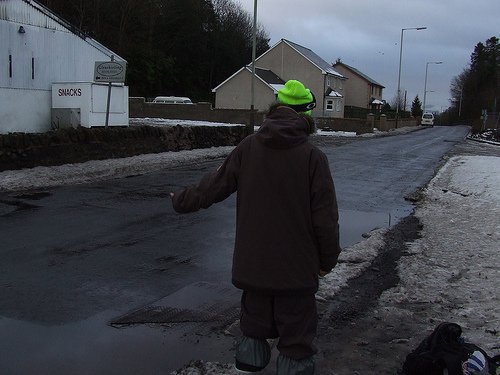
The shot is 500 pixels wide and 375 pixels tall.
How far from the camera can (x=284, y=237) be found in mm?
2877

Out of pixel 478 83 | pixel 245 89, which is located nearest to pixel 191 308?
pixel 245 89

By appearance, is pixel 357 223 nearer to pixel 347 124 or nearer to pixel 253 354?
pixel 253 354

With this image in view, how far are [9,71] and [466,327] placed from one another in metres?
15.2

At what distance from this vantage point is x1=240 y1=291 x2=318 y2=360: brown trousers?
113 inches

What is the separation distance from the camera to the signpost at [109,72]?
16.5 meters

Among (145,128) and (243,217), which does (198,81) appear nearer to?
(145,128)

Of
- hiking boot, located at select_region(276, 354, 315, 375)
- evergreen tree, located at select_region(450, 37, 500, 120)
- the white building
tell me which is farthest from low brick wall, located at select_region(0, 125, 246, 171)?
evergreen tree, located at select_region(450, 37, 500, 120)

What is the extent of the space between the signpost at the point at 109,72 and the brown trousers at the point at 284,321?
573 inches

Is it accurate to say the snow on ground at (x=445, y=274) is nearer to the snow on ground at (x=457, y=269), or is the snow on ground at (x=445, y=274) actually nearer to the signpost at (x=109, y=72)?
the snow on ground at (x=457, y=269)

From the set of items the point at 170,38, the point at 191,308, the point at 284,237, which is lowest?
the point at 191,308

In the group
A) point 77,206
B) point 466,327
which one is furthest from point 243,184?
point 77,206

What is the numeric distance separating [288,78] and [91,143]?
46.3 m

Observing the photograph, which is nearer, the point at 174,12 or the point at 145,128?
the point at 145,128

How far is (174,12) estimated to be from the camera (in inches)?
2434
